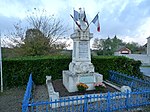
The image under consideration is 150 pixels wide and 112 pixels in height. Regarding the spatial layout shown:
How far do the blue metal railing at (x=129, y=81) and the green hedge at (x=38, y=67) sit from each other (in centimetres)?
76

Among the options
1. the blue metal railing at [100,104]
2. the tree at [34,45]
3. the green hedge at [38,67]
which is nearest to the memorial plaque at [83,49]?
the blue metal railing at [100,104]

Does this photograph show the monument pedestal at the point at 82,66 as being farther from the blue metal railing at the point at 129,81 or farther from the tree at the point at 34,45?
the tree at the point at 34,45

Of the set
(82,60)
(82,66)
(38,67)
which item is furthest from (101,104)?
(38,67)

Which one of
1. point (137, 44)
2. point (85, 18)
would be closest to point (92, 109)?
point (85, 18)

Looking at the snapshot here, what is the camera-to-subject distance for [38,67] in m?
9.60

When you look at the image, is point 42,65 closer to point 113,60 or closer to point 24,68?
point 24,68

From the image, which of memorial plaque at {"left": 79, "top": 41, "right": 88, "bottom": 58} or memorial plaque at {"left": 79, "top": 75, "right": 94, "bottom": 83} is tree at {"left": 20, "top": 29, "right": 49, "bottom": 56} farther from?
memorial plaque at {"left": 79, "top": 75, "right": 94, "bottom": 83}

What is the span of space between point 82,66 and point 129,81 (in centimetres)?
314

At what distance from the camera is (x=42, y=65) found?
380 inches

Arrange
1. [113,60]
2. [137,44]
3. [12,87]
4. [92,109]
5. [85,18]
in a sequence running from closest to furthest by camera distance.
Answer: [92,109] → [85,18] → [12,87] → [113,60] → [137,44]

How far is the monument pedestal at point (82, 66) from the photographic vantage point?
21.9 ft

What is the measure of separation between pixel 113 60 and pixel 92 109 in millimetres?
6202

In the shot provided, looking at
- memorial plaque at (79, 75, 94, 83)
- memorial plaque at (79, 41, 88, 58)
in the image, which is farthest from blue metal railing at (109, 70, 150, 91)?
memorial plaque at (79, 41, 88, 58)

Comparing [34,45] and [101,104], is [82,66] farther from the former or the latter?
[34,45]
